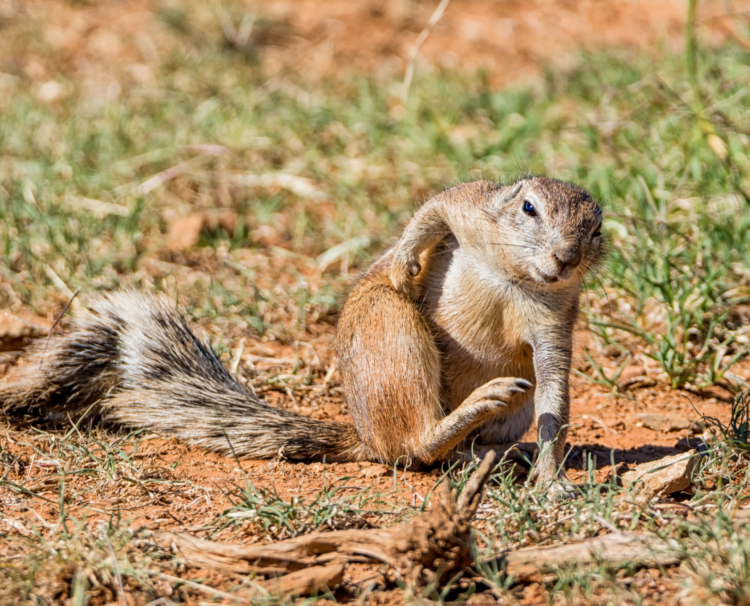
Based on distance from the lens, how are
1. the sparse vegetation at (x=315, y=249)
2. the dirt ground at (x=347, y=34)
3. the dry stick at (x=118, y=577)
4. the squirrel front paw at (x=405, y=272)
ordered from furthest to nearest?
1. the dirt ground at (x=347, y=34)
2. the squirrel front paw at (x=405, y=272)
3. the sparse vegetation at (x=315, y=249)
4. the dry stick at (x=118, y=577)

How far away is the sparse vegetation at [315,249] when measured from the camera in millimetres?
2707

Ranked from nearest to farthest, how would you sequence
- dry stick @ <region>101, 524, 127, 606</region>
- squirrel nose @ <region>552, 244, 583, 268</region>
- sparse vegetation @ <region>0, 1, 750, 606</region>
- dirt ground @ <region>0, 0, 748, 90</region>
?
dry stick @ <region>101, 524, 127, 606</region> → sparse vegetation @ <region>0, 1, 750, 606</region> → squirrel nose @ <region>552, 244, 583, 268</region> → dirt ground @ <region>0, 0, 748, 90</region>

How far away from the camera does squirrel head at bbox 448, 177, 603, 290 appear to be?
3350mm

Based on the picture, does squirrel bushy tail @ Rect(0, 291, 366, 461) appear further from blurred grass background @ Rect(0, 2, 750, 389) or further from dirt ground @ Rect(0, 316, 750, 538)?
blurred grass background @ Rect(0, 2, 750, 389)

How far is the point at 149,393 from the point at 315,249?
2.34 metres

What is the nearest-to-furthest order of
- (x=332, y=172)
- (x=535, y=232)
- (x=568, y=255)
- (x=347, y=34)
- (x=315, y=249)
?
(x=568, y=255) < (x=535, y=232) < (x=315, y=249) < (x=332, y=172) < (x=347, y=34)

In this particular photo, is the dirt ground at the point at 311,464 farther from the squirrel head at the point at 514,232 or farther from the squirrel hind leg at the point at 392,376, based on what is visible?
the squirrel head at the point at 514,232

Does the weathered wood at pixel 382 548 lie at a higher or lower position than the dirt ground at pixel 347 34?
lower

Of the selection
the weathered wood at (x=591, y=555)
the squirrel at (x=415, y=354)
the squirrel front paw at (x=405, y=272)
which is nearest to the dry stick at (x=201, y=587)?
the weathered wood at (x=591, y=555)

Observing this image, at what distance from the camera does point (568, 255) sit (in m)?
3.29

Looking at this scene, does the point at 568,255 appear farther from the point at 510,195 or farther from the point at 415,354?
the point at 415,354

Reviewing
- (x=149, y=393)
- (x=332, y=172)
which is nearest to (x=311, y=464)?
(x=149, y=393)

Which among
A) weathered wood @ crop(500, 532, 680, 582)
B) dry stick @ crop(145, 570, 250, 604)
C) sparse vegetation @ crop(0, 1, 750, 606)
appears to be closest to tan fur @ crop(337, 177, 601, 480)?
sparse vegetation @ crop(0, 1, 750, 606)

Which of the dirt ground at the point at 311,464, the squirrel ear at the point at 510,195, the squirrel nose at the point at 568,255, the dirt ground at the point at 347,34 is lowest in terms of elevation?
the dirt ground at the point at 311,464
